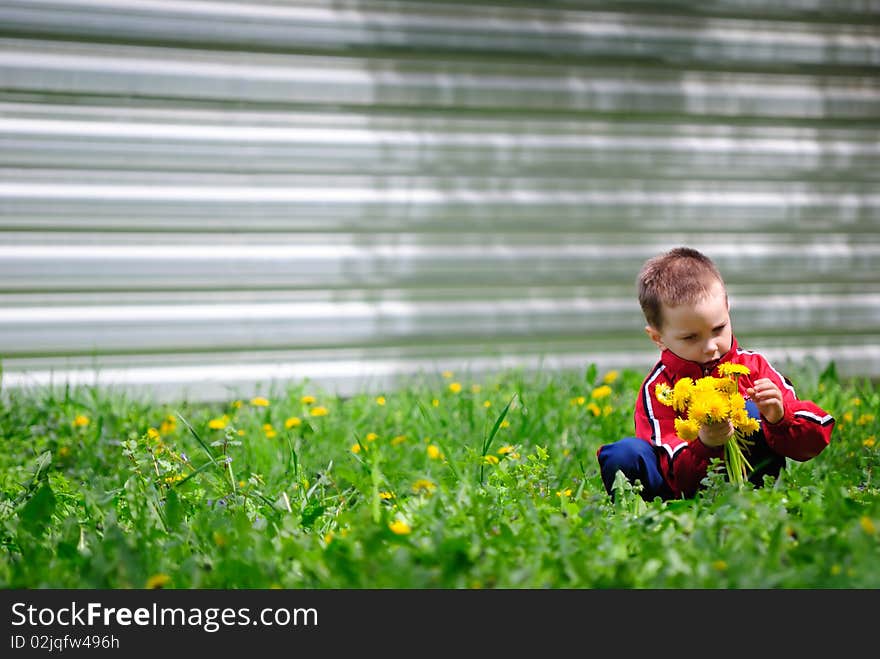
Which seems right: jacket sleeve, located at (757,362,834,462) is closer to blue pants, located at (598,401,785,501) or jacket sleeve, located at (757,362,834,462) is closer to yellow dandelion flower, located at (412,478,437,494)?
blue pants, located at (598,401,785,501)

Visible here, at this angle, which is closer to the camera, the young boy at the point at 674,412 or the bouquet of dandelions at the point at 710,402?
the bouquet of dandelions at the point at 710,402

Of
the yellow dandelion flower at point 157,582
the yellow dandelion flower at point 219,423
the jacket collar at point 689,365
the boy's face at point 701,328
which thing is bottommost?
the yellow dandelion flower at point 157,582

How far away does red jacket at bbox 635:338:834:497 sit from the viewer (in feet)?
7.49

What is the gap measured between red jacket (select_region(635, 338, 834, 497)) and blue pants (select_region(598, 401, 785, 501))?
0.10 ft

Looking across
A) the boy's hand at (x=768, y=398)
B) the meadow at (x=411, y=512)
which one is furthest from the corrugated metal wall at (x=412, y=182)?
the boy's hand at (x=768, y=398)

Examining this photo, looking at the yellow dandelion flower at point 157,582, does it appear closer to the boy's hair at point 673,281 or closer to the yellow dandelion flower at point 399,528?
the yellow dandelion flower at point 399,528

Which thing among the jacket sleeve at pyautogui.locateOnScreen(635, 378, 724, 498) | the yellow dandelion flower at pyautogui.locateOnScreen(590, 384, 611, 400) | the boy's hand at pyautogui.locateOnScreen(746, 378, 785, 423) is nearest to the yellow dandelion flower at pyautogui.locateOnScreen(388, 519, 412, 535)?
the jacket sleeve at pyautogui.locateOnScreen(635, 378, 724, 498)

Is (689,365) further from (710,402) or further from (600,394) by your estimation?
(600,394)

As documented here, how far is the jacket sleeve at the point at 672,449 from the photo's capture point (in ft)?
7.64

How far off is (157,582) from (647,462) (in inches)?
48.0

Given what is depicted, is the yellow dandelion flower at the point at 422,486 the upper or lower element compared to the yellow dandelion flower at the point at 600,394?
lower

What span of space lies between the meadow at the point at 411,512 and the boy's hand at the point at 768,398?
145 mm

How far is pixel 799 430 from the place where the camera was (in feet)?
7.48
